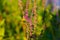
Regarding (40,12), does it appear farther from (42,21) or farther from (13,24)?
(13,24)

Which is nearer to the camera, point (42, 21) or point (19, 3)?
point (19, 3)

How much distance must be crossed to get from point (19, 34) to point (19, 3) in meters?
0.29

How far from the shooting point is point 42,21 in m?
2.35

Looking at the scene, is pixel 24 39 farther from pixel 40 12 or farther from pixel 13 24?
pixel 40 12

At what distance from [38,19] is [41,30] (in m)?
0.11

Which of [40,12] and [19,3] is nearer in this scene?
[19,3]

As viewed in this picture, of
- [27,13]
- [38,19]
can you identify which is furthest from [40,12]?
[27,13]

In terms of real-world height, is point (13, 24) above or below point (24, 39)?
Result: above

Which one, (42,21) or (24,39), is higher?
(42,21)

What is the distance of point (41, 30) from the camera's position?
2.33 metres

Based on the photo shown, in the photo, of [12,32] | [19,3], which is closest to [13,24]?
[12,32]

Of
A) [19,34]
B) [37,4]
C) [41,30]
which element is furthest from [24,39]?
[37,4]

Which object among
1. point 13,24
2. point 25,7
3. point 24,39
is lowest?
point 24,39

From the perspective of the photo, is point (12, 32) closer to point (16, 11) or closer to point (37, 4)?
point (16, 11)
